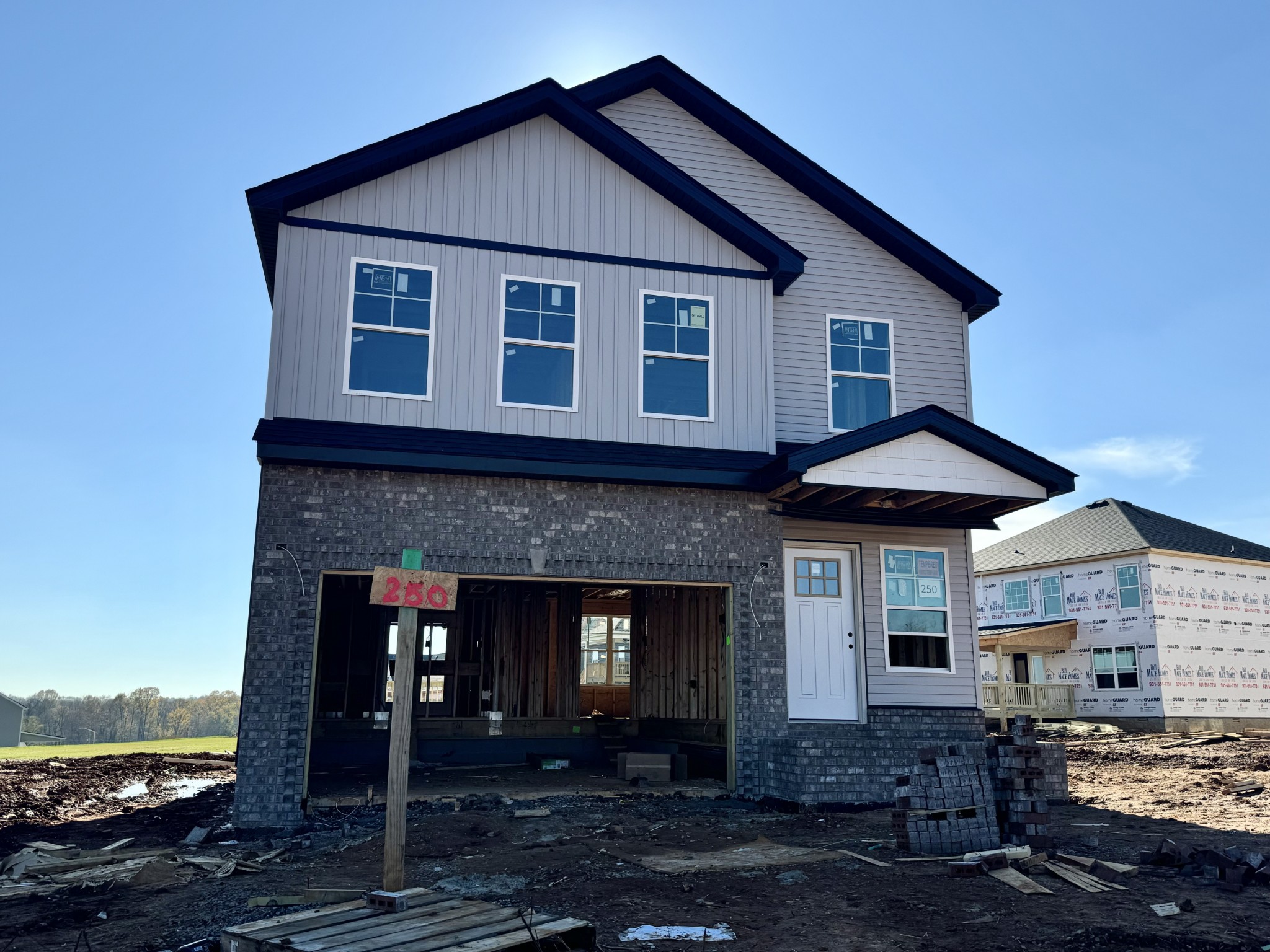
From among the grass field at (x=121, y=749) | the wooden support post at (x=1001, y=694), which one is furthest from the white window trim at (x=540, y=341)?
the wooden support post at (x=1001, y=694)

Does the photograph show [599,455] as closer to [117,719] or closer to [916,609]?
[916,609]

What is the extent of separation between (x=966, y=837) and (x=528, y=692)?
10.1 metres

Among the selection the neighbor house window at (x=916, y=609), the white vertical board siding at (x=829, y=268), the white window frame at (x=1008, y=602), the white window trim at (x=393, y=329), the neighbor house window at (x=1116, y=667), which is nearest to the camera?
the white window trim at (x=393, y=329)

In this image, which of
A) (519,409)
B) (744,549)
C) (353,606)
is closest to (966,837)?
(744,549)

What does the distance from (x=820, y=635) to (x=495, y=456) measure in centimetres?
534

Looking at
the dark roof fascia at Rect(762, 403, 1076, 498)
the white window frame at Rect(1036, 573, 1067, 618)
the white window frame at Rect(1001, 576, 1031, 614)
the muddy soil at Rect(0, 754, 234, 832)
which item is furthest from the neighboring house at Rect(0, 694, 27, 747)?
the white window frame at Rect(1036, 573, 1067, 618)

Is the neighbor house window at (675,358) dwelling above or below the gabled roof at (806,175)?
below

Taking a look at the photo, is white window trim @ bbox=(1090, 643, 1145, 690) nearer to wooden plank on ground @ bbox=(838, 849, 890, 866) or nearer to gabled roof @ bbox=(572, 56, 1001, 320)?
gabled roof @ bbox=(572, 56, 1001, 320)

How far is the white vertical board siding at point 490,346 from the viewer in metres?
12.1

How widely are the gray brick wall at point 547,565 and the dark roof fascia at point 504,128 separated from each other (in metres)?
3.28

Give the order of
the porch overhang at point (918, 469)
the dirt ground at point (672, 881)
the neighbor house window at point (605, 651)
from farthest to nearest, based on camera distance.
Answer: the neighbor house window at point (605, 651), the porch overhang at point (918, 469), the dirt ground at point (672, 881)

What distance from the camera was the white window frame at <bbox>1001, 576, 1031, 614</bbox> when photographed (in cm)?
3475

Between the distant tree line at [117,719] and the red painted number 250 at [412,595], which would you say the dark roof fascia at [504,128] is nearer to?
the red painted number 250 at [412,595]

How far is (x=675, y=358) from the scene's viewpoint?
13477 mm
